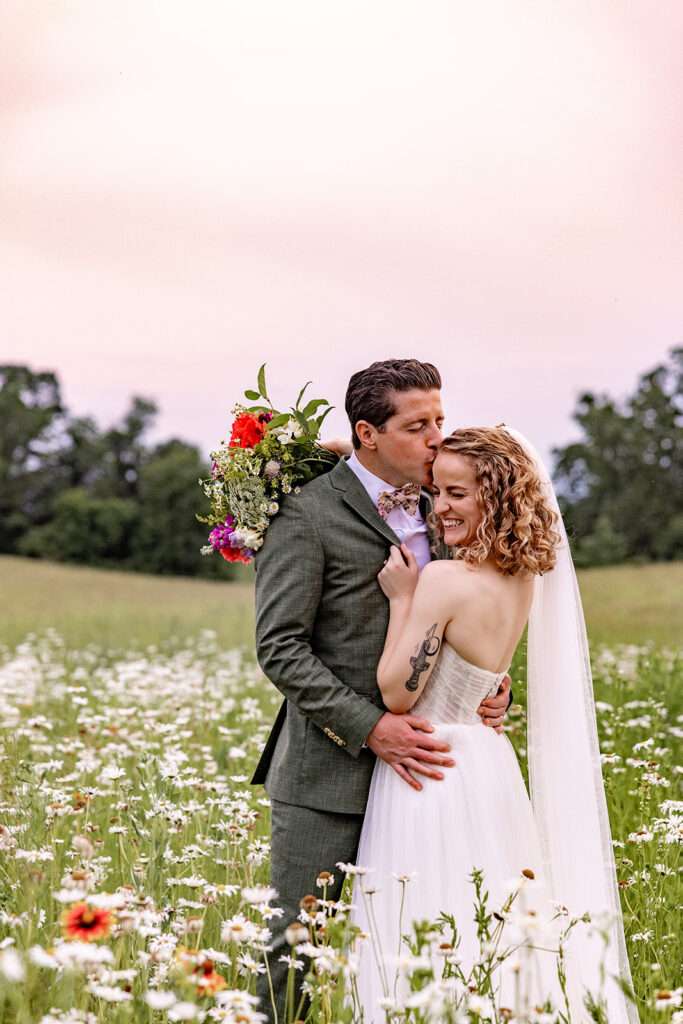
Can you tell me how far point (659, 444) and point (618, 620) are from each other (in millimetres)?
28166

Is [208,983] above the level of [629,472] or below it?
below

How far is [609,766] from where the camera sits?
5809mm

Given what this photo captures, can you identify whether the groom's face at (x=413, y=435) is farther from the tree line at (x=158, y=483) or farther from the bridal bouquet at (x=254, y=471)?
the tree line at (x=158, y=483)

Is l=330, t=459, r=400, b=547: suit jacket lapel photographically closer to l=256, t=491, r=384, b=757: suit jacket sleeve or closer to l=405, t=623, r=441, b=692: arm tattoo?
l=256, t=491, r=384, b=757: suit jacket sleeve

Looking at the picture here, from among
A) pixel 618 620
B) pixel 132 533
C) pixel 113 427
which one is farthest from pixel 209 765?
pixel 113 427

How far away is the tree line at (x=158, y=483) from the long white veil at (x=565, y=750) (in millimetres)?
36233

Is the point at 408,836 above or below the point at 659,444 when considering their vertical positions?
below

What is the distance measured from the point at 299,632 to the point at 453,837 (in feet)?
2.99

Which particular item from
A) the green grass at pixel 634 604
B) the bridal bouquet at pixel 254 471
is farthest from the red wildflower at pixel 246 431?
the green grass at pixel 634 604

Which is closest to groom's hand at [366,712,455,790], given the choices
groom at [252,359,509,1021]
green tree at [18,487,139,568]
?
groom at [252,359,509,1021]

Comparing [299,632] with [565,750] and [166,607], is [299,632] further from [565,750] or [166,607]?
[166,607]

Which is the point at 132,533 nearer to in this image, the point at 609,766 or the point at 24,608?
the point at 24,608

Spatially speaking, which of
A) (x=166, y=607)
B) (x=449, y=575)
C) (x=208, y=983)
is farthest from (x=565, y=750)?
(x=166, y=607)

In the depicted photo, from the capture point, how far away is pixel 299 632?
3.72 meters
